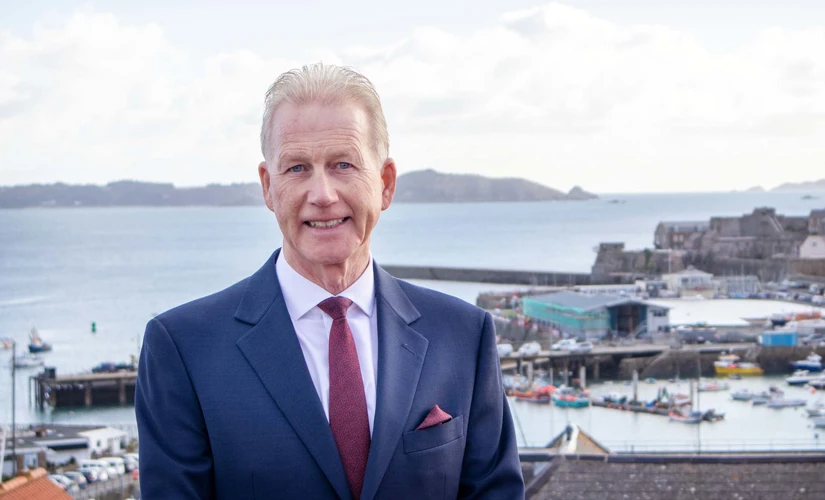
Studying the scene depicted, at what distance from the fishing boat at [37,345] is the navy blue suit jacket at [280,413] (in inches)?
1490

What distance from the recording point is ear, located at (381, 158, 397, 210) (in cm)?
175

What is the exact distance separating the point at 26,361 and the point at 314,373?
35946 millimetres

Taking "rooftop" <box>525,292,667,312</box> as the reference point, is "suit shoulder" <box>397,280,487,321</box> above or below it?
above

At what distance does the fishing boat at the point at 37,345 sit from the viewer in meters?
36.9

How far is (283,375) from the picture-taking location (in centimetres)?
162

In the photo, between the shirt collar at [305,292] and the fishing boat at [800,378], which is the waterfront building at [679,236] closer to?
the fishing boat at [800,378]

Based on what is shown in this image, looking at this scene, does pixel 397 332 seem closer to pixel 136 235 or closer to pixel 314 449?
pixel 314 449

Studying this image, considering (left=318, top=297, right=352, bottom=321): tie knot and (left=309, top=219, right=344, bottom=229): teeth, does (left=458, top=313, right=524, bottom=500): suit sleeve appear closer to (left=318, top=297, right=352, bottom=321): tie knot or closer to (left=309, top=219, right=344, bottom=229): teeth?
(left=318, top=297, right=352, bottom=321): tie knot

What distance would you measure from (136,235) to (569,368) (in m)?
A: 99.5

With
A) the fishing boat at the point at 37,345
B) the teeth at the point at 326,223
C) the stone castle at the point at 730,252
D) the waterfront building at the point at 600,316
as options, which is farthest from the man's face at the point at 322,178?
the stone castle at the point at 730,252

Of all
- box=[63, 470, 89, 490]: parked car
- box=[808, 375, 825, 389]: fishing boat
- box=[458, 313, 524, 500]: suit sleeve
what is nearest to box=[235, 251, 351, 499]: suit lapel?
box=[458, 313, 524, 500]: suit sleeve

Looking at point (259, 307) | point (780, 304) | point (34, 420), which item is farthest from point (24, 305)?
point (259, 307)

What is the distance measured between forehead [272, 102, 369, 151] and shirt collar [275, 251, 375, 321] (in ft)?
0.78

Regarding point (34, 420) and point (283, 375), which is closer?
point (283, 375)
